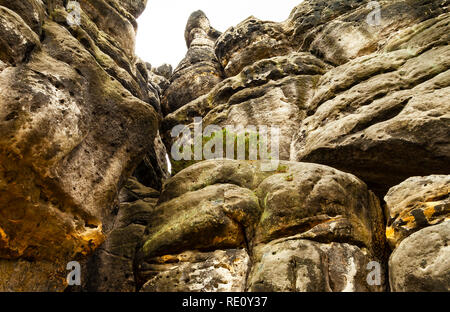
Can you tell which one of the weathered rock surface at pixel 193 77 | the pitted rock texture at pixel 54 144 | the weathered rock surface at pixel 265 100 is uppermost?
the weathered rock surface at pixel 193 77

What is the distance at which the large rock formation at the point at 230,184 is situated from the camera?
7.16 m

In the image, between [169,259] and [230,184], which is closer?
[169,259]

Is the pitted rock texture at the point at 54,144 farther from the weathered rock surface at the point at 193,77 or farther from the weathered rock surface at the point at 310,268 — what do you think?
the weathered rock surface at the point at 193,77

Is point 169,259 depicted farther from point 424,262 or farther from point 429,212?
point 429,212

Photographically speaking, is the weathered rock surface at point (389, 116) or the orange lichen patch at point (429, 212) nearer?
the orange lichen patch at point (429, 212)

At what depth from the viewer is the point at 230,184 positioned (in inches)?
395

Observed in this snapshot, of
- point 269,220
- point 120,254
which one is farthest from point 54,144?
point 269,220

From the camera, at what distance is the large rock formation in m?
7.16

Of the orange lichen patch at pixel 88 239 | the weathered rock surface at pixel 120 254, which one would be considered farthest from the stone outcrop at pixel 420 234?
the orange lichen patch at pixel 88 239

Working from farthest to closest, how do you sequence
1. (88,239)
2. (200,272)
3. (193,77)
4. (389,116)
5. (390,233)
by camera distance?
1. (193,77)
2. (389,116)
3. (88,239)
4. (200,272)
5. (390,233)

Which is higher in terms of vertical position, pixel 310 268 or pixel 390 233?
pixel 390 233

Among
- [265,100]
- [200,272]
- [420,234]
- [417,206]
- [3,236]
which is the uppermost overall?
[265,100]

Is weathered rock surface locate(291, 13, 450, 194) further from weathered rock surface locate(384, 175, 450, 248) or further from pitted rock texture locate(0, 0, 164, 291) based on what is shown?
pitted rock texture locate(0, 0, 164, 291)
